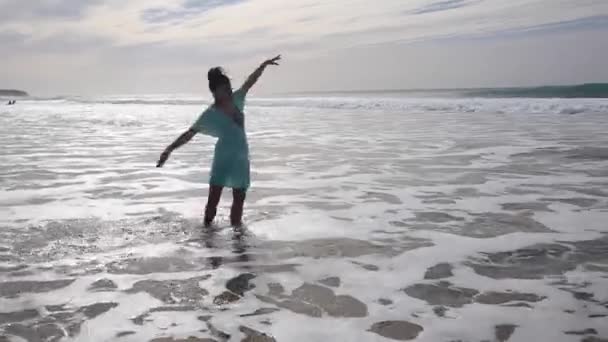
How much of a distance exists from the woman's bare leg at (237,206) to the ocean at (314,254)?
0.15 meters

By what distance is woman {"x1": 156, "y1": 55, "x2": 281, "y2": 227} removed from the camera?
200 inches

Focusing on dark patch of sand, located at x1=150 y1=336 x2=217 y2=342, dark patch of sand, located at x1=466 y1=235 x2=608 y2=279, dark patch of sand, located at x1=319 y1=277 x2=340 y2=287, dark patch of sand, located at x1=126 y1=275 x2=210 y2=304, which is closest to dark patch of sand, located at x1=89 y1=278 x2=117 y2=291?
dark patch of sand, located at x1=126 y1=275 x2=210 y2=304

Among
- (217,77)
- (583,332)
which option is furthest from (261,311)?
(217,77)

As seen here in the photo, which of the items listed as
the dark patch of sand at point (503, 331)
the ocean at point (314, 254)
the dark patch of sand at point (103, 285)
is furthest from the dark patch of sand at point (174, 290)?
the dark patch of sand at point (503, 331)

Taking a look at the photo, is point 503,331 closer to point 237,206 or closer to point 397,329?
point 397,329

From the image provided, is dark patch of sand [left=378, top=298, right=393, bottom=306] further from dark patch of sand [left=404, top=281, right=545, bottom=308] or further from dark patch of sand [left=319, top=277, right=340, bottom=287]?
dark patch of sand [left=319, top=277, right=340, bottom=287]

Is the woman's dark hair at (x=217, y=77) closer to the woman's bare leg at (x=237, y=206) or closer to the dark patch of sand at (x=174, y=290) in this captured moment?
the woman's bare leg at (x=237, y=206)

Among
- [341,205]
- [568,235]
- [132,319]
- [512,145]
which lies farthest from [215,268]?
[512,145]

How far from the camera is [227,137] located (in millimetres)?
5152

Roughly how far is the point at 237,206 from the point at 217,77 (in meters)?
1.29

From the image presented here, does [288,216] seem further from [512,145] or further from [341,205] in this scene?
[512,145]

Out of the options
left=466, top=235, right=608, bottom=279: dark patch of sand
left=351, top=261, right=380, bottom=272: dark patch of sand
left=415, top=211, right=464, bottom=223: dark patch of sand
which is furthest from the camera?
left=415, top=211, right=464, bottom=223: dark patch of sand

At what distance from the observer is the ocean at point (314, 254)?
3.08 m

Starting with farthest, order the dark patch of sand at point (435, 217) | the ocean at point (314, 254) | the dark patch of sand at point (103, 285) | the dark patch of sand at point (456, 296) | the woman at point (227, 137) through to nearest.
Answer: the dark patch of sand at point (435, 217), the woman at point (227, 137), the dark patch of sand at point (103, 285), the dark patch of sand at point (456, 296), the ocean at point (314, 254)
